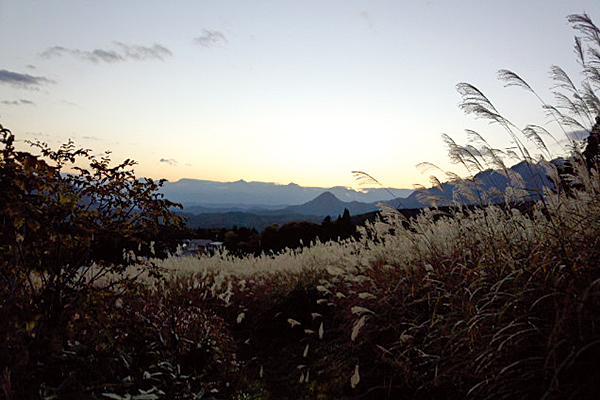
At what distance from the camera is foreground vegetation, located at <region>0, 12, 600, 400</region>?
132 inches

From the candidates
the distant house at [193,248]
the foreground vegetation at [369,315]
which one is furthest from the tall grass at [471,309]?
the distant house at [193,248]

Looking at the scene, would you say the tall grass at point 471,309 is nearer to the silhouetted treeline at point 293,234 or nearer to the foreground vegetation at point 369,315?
the foreground vegetation at point 369,315

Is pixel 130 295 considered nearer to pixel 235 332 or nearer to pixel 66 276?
pixel 66 276

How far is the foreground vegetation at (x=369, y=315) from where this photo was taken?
132 inches

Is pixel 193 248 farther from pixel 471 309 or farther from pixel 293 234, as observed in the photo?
pixel 471 309

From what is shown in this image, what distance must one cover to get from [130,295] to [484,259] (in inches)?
145

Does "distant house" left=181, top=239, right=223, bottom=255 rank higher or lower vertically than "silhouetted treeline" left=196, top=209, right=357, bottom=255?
higher

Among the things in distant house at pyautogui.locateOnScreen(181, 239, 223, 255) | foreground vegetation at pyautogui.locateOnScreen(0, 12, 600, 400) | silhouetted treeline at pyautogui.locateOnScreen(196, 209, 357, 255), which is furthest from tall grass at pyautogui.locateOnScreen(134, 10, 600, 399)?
silhouetted treeline at pyautogui.locateOnScreen(196, 209, 357, 255)

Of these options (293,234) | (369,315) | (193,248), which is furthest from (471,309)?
(293,234)

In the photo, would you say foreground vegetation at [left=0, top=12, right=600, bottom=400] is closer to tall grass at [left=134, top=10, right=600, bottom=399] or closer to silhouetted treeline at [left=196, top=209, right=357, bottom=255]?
tall grass at [left=134, top=10, right=600, bottom=399]

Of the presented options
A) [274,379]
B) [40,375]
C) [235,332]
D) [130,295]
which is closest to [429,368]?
[274,379]

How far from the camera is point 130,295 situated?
4855 mm

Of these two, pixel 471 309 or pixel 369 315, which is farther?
pixel 369 315

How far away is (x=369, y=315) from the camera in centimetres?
527
